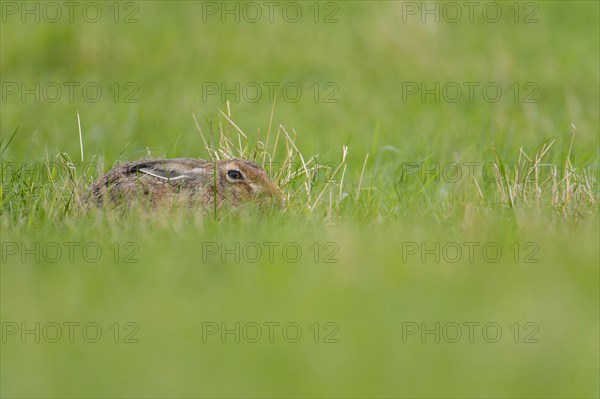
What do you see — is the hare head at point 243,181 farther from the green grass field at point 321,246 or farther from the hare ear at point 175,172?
the green grass field at point 321,246

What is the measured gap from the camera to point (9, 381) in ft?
12.4

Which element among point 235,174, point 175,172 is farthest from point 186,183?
point 235,174

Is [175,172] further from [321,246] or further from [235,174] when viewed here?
[321,246]

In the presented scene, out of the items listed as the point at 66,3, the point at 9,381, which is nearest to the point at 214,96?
the point at 66,3

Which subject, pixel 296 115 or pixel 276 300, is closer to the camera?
pixel 276 300

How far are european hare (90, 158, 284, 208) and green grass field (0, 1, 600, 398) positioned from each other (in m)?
0.18

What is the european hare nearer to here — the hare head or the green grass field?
the hare head

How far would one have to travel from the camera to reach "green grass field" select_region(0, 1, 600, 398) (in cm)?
383

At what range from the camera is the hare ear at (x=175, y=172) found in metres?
6.27

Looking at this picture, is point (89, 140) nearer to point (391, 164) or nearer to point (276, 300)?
point (391, 164)

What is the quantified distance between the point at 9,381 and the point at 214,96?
7987mm

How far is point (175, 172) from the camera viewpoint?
20.7 ft

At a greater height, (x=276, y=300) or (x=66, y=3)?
(x=66, y=3)

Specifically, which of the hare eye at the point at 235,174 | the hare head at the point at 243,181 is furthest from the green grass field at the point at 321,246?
the hare eye at the point at 235,174
